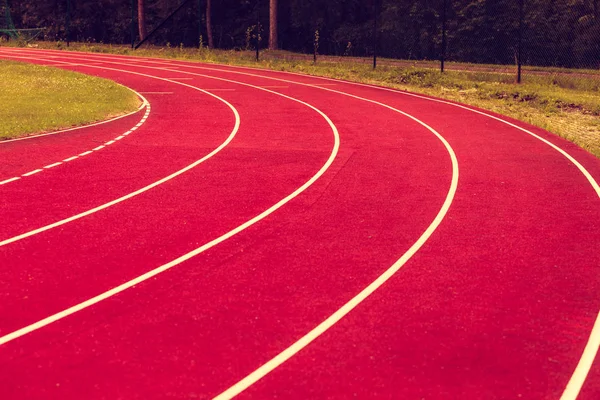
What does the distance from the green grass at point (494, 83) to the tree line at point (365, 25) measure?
1594 millimetres

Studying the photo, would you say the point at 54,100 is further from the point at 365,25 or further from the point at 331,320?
the point at 365,25

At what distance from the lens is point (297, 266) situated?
802cm

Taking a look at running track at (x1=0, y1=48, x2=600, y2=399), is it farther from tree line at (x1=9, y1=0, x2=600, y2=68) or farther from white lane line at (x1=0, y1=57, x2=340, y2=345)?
tree line at (x1=9, y1=0, x2=600, y2=68)

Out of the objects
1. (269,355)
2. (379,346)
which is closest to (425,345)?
(379,346)

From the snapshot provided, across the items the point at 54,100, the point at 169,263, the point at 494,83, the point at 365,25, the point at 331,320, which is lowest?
the point at 331,320

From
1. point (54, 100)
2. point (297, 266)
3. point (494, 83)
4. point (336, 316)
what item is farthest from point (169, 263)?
point (494, 83)

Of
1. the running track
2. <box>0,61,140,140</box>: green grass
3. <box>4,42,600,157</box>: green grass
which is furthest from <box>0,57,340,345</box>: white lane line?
<box>4,42,600,157</box>: green grass

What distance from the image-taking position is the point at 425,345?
614cm

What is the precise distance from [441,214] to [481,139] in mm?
6022

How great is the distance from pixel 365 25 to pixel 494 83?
20.1 meters

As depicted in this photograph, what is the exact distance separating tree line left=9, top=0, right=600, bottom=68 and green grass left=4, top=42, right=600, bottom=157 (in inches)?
62.8

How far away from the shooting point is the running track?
18.6 feet

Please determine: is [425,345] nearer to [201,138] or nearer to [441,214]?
[441,214]

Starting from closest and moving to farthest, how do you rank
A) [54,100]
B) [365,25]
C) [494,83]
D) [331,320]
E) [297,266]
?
[331,320] < [297,266] < [54,100] < [494,83] < [365,25]
